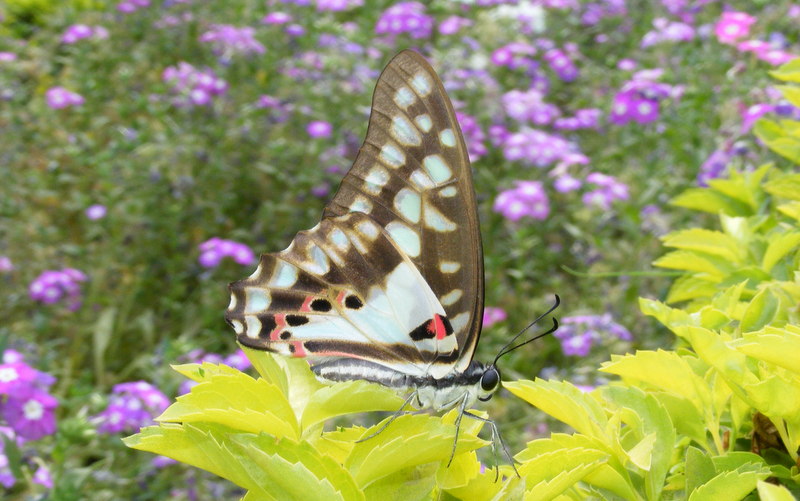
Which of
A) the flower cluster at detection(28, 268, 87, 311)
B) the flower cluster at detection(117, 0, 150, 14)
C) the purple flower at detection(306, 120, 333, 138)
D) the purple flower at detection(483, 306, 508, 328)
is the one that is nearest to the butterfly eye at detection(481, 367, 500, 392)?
the purple flower at detection(483, 306, 508, 328)

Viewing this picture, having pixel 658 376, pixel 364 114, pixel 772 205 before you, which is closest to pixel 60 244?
pixel 364 114

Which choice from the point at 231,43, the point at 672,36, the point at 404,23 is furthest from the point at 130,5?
the point at 672,36

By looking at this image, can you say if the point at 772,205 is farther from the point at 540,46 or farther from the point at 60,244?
the point at 540,46

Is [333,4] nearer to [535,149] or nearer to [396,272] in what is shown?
[535,149]

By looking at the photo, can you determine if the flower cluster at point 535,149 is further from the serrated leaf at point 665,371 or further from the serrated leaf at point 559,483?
the serrated leaf at point 559,483

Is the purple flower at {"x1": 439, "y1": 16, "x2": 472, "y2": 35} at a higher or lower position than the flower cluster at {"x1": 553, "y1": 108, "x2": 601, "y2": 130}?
higher

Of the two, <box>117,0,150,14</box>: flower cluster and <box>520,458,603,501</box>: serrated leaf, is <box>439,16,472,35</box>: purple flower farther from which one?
<box>520,458,603,501</box>: serrated leaf
